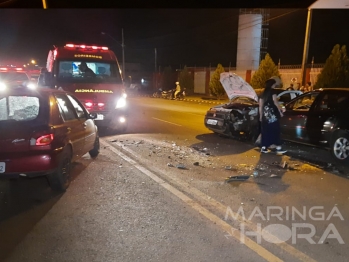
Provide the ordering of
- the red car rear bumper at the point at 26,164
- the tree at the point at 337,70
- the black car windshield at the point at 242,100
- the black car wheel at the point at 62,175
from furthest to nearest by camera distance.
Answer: the tree at the point at 337,70
the black car windshield at the point at 242,100
the black car wheel at the point at 62,175
the red car rear bumper at the point at 26,164

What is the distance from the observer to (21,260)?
12.8ft

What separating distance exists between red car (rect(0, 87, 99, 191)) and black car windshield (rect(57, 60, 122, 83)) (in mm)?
4863

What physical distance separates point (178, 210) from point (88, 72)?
310 inches

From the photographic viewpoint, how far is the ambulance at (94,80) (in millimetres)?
11578

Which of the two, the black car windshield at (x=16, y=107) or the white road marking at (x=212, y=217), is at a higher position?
the black car windshield at (x=16, y=107)

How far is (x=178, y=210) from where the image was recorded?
17.6ft

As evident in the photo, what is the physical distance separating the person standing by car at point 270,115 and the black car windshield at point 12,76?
12.4m

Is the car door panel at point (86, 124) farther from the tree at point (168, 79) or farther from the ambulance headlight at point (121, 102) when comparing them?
the tree at point (168, 79)

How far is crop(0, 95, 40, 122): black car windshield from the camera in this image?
6.79 metres

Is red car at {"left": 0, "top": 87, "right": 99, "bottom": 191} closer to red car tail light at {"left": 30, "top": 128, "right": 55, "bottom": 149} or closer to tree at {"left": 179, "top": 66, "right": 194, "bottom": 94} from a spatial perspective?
red car tail light at {"left": 30, "top": 128, "right": 55, "bottom": 149}

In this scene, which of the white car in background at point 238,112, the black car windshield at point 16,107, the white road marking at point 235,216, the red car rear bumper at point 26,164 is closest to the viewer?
the white road marking at point 235,216

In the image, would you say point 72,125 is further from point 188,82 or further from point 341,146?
point 188,82

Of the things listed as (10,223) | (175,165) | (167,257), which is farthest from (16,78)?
(167,257)

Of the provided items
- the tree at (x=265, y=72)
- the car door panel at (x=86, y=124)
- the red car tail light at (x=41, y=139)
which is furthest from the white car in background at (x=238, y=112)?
the tree at (x=265, y=72)
